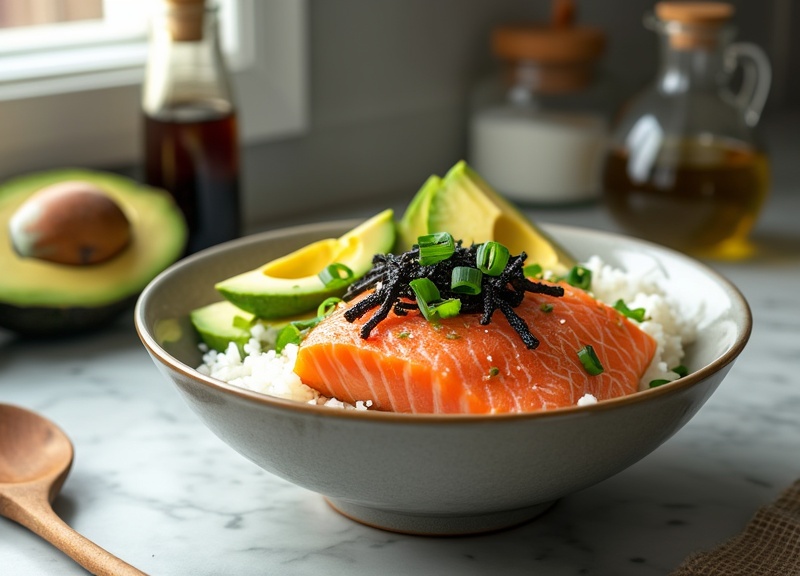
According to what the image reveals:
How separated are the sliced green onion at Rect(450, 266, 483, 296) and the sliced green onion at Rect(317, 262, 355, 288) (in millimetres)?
197

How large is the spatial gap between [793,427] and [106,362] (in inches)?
31.9

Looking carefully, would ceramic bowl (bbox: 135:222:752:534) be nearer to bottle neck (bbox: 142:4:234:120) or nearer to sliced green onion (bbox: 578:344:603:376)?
sliced green onion (bbox: 578:344:603:376)

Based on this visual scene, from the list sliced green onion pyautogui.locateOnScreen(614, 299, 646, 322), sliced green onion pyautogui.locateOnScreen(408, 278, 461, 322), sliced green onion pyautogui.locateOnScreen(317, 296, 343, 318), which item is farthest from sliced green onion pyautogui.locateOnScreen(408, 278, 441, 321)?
sliced green onion pyautogui.locateOnScreen(614, 299, 646, 322)

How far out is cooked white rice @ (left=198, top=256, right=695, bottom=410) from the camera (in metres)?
0.85

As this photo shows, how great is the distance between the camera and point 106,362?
50.4 inches

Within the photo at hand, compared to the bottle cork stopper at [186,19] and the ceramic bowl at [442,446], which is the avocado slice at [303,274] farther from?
the bottle cork stopper at [186,19]

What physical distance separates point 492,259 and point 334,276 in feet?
0.67

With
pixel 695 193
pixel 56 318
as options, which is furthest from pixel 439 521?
pixel 695 193

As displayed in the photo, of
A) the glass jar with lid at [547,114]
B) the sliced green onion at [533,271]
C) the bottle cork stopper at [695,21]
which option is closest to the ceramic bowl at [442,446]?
the sliced green onion at [533,271]

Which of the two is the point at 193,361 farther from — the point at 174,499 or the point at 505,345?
the point at 505,345

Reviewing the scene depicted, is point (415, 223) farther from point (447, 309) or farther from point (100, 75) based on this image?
point (100, 75)

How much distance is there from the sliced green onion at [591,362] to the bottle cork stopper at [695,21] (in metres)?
0.96

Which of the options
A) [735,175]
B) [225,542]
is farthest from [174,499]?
[735,175]

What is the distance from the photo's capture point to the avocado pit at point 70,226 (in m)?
1.28
